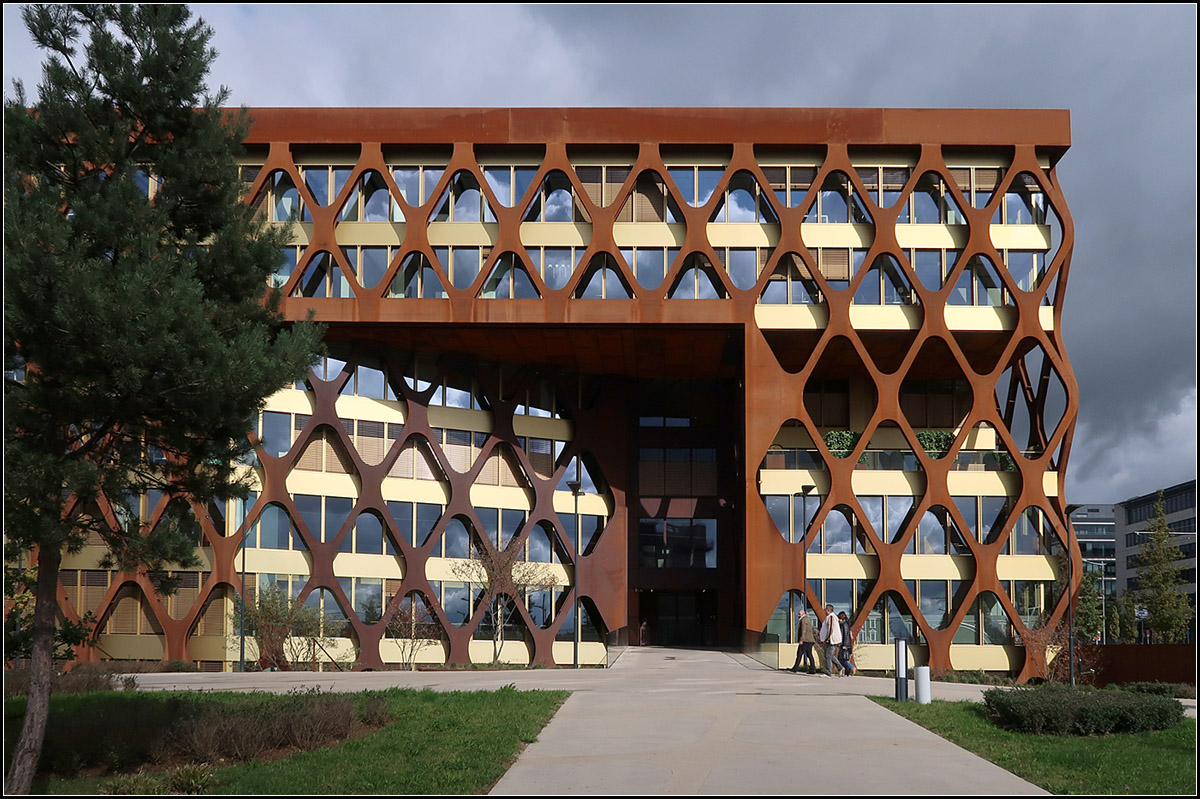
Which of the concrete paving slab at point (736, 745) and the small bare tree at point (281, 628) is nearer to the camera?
the concrete paving slab at point (736, 745)

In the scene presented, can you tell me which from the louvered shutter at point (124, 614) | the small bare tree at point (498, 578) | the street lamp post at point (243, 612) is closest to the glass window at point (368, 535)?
the small bare tree at point (498, 578)

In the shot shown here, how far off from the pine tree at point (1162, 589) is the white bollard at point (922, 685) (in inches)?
1475

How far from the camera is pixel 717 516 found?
5291 cm

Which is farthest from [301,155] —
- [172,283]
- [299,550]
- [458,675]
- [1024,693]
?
[1024,693]

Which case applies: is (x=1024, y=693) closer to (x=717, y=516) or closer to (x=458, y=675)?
(x=458, y=675)

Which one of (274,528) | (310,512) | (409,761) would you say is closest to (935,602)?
(310,512)

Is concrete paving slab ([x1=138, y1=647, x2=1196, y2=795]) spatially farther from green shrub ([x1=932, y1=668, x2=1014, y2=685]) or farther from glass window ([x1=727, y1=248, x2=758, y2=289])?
glass window ([x1=727, y1=248, x2=758, y2=289])

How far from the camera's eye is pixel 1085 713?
54.5ft

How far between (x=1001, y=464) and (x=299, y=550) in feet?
92.4

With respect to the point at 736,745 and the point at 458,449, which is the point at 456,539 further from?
the point at 736,745

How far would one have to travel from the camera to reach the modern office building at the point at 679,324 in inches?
1644

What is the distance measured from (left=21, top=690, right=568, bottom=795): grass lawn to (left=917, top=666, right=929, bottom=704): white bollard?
24.5 ft

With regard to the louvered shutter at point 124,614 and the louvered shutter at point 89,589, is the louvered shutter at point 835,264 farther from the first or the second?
the louvered shutter at point 89,589

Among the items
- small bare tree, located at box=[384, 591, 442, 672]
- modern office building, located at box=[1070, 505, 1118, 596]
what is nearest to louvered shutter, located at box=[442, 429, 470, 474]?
small bare tree, located at box=[384, 591, 442, 672]
